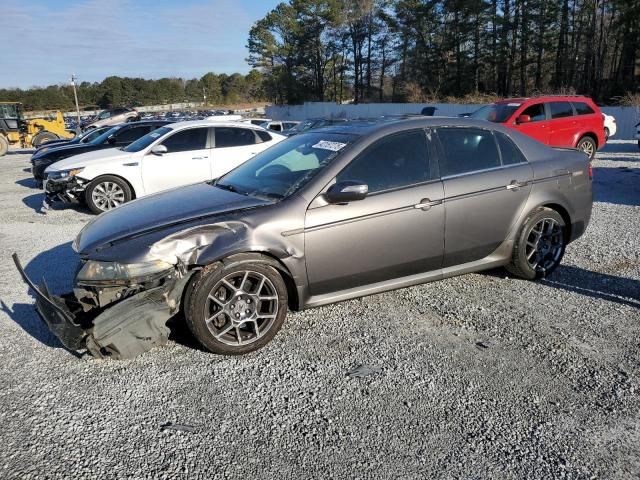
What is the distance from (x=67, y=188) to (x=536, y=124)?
10.5 m

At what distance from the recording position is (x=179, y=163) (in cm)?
857

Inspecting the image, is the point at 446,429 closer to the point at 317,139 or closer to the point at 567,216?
the point at 317,139

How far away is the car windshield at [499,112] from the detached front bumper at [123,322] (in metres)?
10.9

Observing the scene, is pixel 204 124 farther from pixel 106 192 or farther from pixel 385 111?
pixel 385 111

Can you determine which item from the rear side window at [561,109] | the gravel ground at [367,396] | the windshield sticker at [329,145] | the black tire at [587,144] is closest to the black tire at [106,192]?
the gravel ground at [367,396]

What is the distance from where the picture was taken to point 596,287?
4656 millimetres

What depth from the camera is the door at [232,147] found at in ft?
29.0

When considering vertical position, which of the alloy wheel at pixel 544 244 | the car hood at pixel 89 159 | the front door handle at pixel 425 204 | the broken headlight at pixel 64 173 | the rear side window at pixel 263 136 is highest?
the rear side window at pixel 263 136

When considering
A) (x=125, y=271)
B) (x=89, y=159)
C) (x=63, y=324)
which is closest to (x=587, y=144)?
(x=89, y=159)

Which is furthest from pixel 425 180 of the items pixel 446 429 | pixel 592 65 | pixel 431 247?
pixel 592 65

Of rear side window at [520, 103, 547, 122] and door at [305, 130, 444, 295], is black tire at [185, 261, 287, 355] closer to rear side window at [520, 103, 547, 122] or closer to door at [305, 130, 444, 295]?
door at [305, 130, 444, 295]

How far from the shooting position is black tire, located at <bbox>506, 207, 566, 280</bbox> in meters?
4.59

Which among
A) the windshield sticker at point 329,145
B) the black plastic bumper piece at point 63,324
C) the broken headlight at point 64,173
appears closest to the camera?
the black plastic bumper piece at point 63,324

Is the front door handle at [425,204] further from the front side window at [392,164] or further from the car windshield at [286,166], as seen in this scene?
the car windshield at [286,166]
